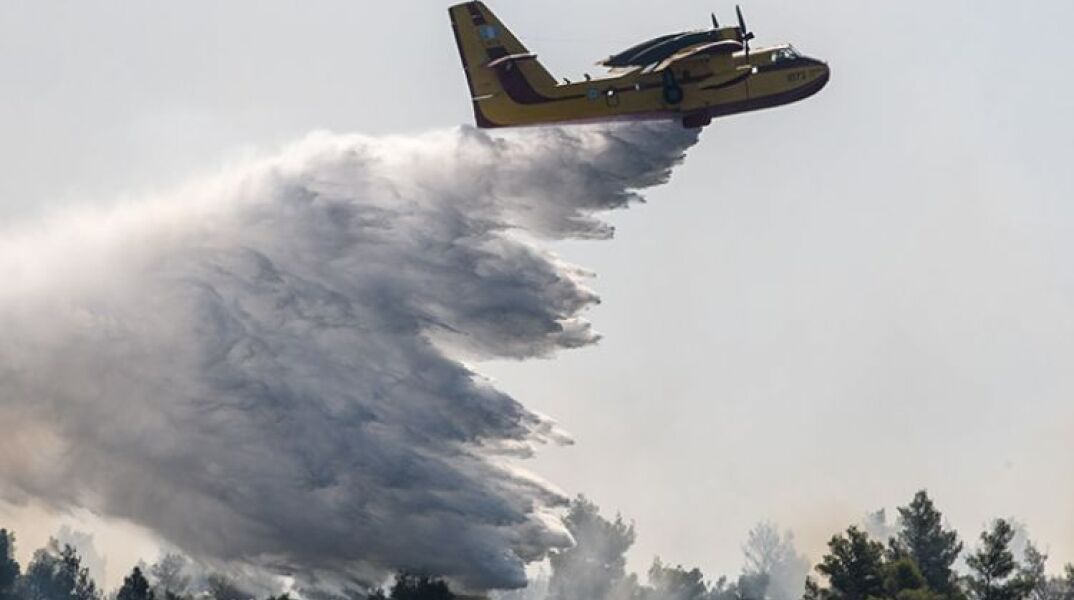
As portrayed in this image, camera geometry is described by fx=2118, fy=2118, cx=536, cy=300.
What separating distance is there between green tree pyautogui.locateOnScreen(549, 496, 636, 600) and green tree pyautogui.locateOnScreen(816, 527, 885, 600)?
4716 centimetres

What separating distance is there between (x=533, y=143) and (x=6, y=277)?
810 inches

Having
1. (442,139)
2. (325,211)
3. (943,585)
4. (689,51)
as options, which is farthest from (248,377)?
(943,585)

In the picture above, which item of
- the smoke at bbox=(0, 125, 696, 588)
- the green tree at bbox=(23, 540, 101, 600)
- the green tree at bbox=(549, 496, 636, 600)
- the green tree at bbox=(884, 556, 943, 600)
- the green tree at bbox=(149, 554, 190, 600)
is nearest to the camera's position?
the smoke at bbox=(0, 125, 696, 588)

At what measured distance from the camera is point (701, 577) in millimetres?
139875

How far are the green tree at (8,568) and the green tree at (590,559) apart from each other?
38.8 meters

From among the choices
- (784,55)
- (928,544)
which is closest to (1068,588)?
(928,544)

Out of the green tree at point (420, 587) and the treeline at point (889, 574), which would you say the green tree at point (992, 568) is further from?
the green tree at point (420, 587)

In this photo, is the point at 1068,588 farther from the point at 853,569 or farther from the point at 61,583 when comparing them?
the point at 61,583

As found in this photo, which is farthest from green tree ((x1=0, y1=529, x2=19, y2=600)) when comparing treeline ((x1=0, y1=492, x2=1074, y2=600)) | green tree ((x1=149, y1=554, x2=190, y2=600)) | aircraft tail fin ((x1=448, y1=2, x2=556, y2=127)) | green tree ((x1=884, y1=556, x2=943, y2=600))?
green tree ((x1=884, y1=556, x2=943, y2=600))

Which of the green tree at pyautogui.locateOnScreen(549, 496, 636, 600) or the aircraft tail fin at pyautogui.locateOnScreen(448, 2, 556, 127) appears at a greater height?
the green tree at pyautogui.locateOnScreen(549, 496, 636, 600)

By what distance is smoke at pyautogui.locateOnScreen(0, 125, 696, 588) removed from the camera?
71.6m

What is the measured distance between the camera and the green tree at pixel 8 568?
101938 mm

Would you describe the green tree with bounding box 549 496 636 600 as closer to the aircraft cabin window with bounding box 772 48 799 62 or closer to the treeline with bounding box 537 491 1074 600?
the treeline with bounding box 537 491 1074 600

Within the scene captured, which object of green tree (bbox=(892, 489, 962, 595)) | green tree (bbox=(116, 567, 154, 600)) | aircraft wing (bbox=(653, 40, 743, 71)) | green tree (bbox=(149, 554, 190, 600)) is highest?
green tree (bbox=(149, 554, 190, 600))
